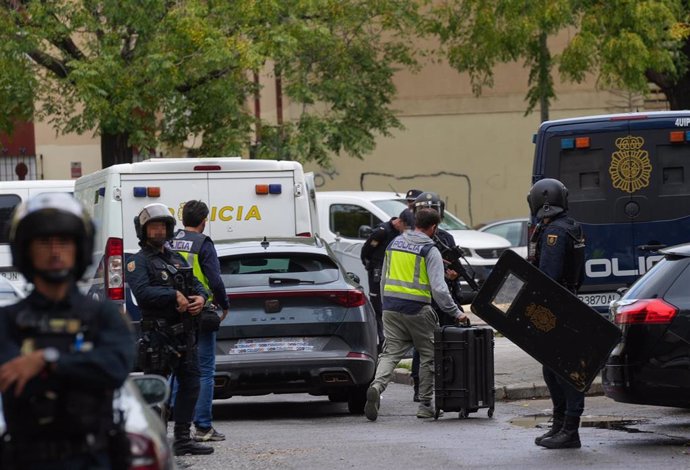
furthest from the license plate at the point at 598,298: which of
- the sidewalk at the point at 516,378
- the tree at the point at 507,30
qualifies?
the tree at the point at 507,30

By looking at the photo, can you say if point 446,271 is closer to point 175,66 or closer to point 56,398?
point 56,398

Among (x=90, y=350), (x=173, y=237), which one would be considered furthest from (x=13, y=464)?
(x=173, y=237)

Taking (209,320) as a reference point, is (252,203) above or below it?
above

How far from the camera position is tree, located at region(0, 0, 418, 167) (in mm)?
24172

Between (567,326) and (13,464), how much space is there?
601 centimetres

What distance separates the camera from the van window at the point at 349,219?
22052 mm

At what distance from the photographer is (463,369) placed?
39.1ft

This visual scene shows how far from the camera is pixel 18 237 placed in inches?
180

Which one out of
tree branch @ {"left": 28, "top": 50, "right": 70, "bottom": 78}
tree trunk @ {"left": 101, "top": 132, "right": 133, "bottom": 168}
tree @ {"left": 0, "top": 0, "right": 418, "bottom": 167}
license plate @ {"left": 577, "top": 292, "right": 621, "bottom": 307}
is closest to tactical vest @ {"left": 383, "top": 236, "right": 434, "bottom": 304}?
license plate @ {"left": 577, "top": 292, "right": 621, "bottom": 307}

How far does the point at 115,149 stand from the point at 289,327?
14939 millimetres

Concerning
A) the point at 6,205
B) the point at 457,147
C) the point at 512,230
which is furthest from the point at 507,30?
the point at 457,147

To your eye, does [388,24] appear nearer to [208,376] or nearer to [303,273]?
[303,273]

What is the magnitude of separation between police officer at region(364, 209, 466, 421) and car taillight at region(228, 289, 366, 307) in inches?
11.6

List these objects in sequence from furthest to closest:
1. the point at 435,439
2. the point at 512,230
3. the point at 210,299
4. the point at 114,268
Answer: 1. the point at 512,230
2. the point at 114,268
3. the point at 435,439
4. the point at 210,299
